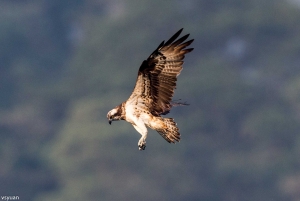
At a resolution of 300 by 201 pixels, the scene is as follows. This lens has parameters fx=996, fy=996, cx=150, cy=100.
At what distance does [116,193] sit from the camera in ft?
378

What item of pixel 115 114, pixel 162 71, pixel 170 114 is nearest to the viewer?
pixel 162 71

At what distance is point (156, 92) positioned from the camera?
57.4 feet

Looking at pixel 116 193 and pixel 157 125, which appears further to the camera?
pixel 116 193

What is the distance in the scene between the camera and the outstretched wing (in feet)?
A: 56.7

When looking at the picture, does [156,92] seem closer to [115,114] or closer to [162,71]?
→ [162,71]

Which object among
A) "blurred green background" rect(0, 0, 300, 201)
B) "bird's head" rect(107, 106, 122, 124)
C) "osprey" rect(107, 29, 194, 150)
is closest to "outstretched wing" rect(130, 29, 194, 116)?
"osprey" rect(107, 29, 194, 150)

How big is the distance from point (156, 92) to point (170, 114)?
109045 mm

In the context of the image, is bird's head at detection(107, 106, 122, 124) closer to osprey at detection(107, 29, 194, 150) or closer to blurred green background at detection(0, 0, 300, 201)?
osprey at detection(107, 29, 194, 150)

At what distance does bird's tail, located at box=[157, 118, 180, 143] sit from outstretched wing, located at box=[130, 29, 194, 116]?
0.41 meters

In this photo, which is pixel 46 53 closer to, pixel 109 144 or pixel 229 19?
pixel 229 19

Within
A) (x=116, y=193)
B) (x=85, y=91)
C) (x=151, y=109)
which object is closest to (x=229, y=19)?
(x=85, y=91)

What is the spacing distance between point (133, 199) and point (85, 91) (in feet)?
122

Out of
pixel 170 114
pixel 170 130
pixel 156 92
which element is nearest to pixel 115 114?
pixel 156 92

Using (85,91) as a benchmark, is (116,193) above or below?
below
